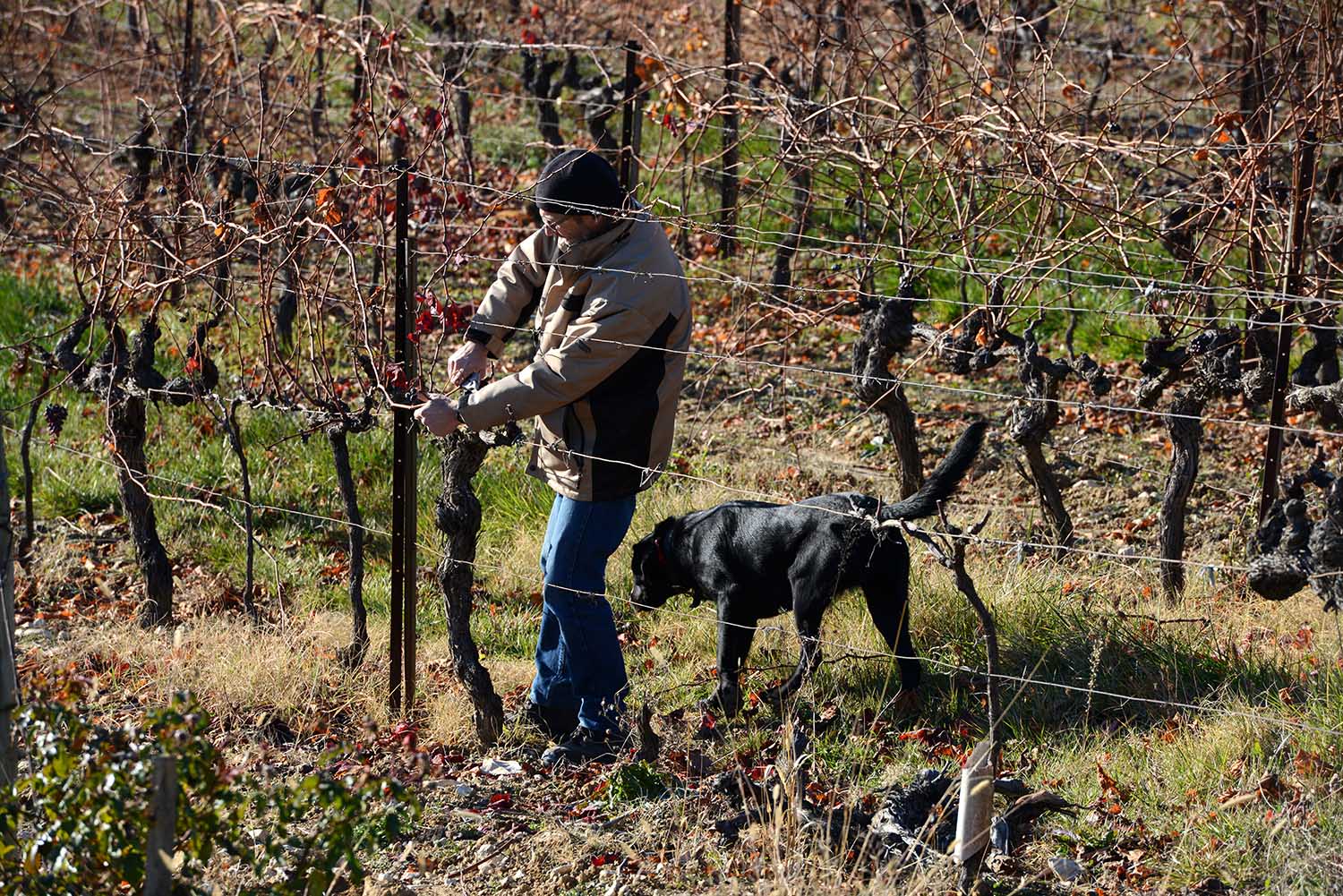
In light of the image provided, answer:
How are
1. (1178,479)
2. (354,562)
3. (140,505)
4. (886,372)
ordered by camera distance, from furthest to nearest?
(886,372) < (140,505) < (1178,479) < (354,562)

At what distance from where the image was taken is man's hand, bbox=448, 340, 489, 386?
4336 mm

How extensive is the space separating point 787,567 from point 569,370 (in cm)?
117

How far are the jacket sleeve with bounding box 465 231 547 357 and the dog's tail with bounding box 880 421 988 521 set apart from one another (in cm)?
141

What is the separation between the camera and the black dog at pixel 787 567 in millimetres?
4473

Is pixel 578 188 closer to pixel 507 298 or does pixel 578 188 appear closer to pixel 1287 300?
pixel 507 298

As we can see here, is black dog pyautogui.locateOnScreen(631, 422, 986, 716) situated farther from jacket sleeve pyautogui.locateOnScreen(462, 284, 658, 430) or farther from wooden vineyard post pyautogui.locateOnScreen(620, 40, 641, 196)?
wooden vineyard post pyautogui.locateOnScreen(620, 40, 641, 196)

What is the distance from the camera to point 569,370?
3.96 metres

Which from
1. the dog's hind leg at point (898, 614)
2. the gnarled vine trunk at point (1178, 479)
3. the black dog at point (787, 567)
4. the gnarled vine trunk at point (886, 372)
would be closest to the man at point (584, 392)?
the black dog at point (787, 567)

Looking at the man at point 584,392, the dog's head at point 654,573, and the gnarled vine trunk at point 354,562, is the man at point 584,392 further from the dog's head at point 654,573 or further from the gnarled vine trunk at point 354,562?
the gnarled vine trunk at point 354,562

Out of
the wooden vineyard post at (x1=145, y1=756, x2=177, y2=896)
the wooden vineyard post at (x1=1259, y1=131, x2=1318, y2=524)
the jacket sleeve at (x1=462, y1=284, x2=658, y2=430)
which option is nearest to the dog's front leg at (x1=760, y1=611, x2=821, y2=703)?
the jacket sleeve at (x1=462, y1=284, x2=658, y2=430)

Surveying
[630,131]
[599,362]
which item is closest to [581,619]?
[599,362]

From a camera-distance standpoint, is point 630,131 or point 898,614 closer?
point 898,614

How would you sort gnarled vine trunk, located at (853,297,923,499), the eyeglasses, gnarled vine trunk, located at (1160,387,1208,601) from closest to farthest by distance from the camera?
1. the eyeglasses
2. gnarled vine trunk, located at (1160,387,1208,601)
3. gnarled vine trunk, located at (853,297,923,499)

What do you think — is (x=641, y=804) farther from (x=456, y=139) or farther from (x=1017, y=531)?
(x=456, y=139)
